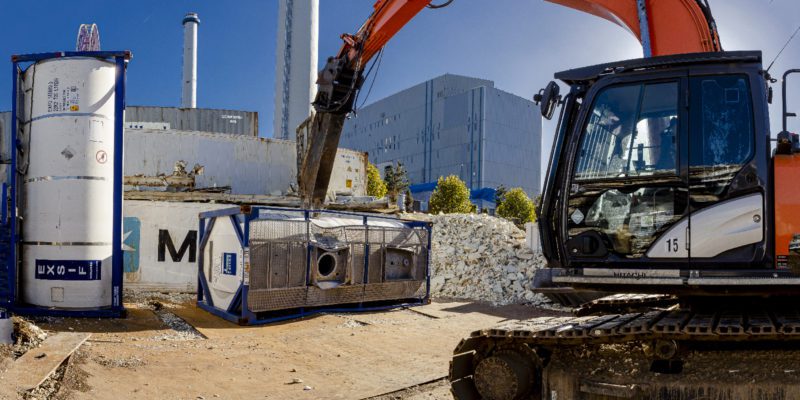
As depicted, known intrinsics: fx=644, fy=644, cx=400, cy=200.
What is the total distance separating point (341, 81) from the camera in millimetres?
13375

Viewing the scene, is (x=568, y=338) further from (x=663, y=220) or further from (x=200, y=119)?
(x=200, y=119)

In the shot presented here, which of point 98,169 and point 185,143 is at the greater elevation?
point 185,143

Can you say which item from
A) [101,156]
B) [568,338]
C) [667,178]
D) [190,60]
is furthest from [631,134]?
[190,60]

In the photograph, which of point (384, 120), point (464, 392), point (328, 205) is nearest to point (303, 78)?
point (328, 205)

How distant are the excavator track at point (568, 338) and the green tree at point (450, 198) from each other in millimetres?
49072

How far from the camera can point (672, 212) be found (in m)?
4.70

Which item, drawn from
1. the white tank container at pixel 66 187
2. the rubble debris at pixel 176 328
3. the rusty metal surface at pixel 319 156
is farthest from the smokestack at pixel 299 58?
the white tank container at pixel 66 187

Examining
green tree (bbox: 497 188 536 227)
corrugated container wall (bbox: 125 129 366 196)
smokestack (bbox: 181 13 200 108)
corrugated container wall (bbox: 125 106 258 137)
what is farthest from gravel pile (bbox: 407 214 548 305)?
green tree (bbox: 497 188 536 227)

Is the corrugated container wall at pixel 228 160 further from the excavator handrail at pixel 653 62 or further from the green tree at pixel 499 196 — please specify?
the green tree at pixel 499 196

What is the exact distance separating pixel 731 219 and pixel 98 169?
9.39m

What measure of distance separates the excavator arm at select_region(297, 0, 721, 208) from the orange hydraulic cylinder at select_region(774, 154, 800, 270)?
3113 mm

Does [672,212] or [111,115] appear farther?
[111,115]

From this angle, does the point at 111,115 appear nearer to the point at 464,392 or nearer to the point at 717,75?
the point at 464,392

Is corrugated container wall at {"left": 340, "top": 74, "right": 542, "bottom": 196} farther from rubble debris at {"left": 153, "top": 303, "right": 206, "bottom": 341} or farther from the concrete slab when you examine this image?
the concrete slab
